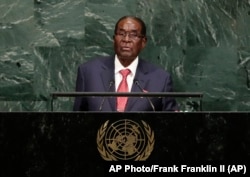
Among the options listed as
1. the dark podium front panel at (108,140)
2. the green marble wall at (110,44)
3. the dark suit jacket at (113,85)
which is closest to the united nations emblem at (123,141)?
the dark podium front panel at (108,140)

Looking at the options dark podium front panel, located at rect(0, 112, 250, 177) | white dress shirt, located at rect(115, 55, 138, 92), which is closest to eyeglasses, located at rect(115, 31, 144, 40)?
white dress shirt, located at rect(115, 55, 138, 92)

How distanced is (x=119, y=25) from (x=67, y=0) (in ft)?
4.68

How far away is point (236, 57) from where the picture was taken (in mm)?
5414

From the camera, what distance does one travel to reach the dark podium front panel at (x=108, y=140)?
2768 mm

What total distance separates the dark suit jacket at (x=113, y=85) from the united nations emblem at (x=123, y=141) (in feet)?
2.70

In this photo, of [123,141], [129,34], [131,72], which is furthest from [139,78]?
[123,141]

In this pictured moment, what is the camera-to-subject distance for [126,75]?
388 centimetres

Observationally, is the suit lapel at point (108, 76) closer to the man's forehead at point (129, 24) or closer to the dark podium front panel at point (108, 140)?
the man's forehead at point (129, 24)

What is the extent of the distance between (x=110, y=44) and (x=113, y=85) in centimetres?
154

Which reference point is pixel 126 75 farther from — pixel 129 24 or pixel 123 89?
pixel 129 24

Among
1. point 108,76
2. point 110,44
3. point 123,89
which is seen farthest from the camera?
point 110,44

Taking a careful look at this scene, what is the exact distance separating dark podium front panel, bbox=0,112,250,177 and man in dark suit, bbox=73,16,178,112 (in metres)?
0.85

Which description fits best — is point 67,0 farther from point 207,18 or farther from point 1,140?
point 1,140

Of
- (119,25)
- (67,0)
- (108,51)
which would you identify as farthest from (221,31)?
(119,25)
